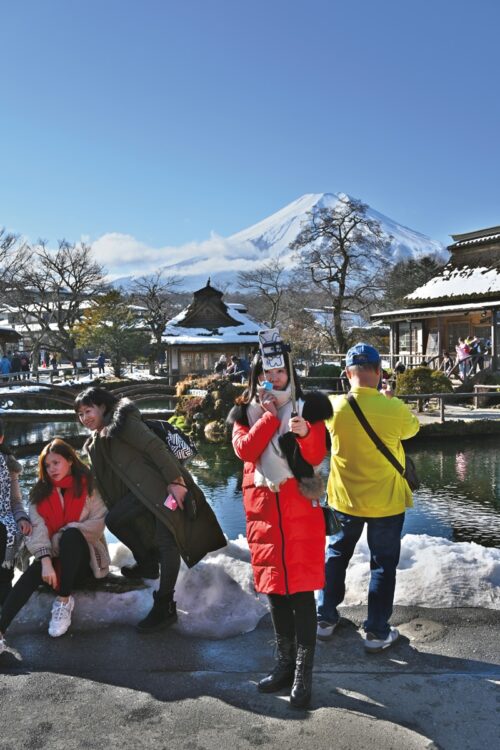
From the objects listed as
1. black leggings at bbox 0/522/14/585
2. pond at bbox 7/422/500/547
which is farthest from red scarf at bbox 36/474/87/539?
pond at bbox 7/422/500/547

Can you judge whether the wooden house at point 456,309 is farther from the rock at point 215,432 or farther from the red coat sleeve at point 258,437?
the red coat sleeve at point 258,437

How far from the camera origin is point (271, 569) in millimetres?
2959

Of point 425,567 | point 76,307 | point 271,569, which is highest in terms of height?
point 76,307

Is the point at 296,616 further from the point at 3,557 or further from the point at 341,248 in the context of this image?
the point at 341,248

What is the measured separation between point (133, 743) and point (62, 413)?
57.2 feet

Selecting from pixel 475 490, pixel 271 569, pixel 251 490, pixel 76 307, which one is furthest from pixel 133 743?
pixel 76 307

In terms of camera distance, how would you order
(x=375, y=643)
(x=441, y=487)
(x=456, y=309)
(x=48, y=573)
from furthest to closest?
(x=456, y=309) < (x=441, y=487) < (x=48, y=573) < (x=375, y=643)

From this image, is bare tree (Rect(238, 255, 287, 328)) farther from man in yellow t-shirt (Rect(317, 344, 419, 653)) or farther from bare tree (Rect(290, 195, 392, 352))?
man in yellow t-shirt (Rect(317, 344, 419, 653))

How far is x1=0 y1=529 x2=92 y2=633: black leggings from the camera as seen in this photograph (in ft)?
11.6

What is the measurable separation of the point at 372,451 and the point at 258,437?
2.67 ft

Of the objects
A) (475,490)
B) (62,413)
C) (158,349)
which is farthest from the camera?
(158,349)

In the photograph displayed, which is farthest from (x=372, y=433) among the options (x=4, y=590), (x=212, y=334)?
(x=212, y=334)

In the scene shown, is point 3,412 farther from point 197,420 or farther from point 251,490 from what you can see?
point 251,490

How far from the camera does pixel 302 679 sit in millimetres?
2879
